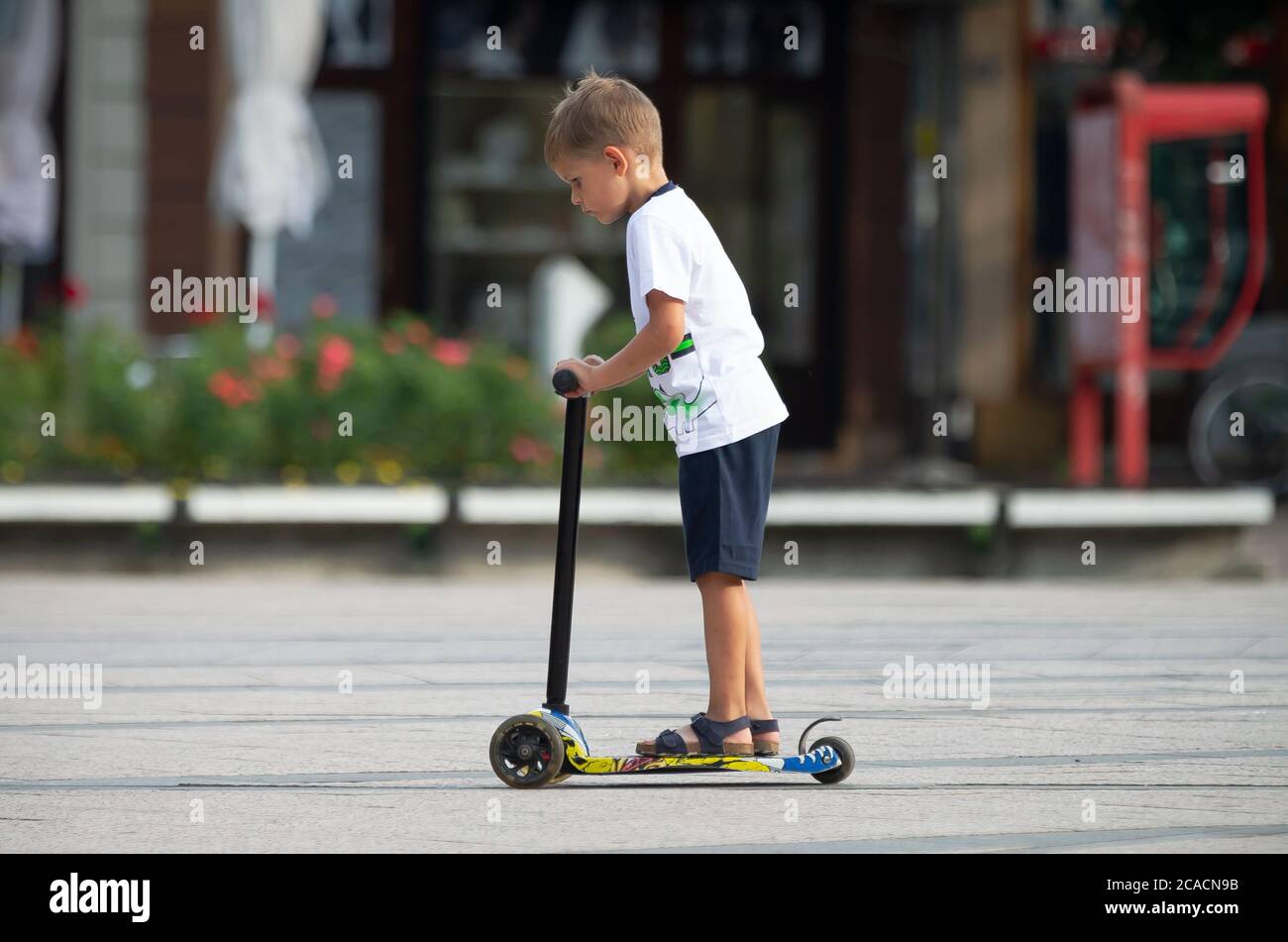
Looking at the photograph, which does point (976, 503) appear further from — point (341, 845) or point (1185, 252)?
point (341, 845)

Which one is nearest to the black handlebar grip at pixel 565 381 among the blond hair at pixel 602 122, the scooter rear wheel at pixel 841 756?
the blond hair at pixel 602 122

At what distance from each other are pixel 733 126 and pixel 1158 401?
417cm

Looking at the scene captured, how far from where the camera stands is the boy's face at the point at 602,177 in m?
5.07

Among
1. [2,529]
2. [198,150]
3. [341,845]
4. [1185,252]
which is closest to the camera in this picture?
[341,845]

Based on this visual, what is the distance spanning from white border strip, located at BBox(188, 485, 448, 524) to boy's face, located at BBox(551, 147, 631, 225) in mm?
5593

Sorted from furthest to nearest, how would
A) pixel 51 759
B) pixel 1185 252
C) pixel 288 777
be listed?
pixel 1185 252 → pixel 51 759 → pixel 288 777

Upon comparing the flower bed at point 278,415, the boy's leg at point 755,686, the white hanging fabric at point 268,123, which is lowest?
the boy's leg at point 755,686

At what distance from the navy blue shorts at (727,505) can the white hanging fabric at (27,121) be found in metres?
12.5

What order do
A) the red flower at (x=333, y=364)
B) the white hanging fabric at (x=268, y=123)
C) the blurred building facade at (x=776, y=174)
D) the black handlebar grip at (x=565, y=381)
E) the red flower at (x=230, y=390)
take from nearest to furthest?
the black handlebar grip at (x=565, y=381) → the red flower at (x=230, y=390) → the red flower at (x=333, y=364) → the white hanging fabric at (x=268, y=123) → the blurred building facade at (x=776, y=174)

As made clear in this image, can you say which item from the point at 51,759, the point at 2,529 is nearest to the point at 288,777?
the point at 51,759

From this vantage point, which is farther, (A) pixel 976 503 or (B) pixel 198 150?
(B) pixel 198 150

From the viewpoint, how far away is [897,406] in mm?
18234

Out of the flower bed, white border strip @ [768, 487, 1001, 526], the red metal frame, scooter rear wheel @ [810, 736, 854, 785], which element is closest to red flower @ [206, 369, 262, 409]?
the flower bed

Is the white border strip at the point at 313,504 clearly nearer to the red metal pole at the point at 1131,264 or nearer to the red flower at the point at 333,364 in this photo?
the red flower at the point at 333,364
